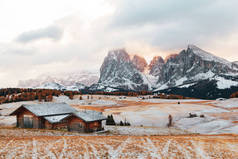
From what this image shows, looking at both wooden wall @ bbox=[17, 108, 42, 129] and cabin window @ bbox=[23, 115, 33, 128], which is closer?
wooden wall @ bbox=[17, 108, 42, 129]

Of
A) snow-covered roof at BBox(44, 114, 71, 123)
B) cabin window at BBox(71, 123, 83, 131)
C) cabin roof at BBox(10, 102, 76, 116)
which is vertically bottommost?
cabin window at BBox(71, 123, 83, 131)

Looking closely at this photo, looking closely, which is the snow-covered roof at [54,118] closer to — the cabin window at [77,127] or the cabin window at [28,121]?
the cabin window at [28,121]

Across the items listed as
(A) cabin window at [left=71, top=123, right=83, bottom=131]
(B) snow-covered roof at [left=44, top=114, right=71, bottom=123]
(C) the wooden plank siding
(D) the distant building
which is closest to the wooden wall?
(D) the distant building

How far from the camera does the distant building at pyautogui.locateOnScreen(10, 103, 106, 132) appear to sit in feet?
177

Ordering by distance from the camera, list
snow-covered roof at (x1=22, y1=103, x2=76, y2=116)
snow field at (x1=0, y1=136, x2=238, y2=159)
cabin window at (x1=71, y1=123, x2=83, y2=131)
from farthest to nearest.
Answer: snow-covered roof at (x1=22, y1=103, x2=76, y2=116)
cabin window at (x1=71, y1=123, x2=83, y2=131)
snow field at (x1=0, y1=136, x2=238, y2=159)

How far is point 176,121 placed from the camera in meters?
85.3

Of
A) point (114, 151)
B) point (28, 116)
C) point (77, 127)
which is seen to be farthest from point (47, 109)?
point (114, 151)

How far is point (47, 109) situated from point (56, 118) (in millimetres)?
4900

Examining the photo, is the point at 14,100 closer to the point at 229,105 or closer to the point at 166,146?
the point at 229,105

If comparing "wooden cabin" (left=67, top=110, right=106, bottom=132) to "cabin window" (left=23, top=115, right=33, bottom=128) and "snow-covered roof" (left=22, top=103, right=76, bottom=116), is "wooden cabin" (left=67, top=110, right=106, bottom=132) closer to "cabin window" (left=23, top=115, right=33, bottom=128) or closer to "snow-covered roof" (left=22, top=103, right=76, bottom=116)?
"snow-covered roof" (left=22, top=103, right=76, bottom=116)

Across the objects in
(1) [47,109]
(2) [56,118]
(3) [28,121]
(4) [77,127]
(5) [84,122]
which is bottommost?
(4) [77,127]

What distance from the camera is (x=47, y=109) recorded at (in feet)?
210

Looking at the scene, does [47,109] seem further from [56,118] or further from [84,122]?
[84,122]

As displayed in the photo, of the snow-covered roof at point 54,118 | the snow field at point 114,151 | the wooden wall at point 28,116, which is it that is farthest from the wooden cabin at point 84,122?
the snow field at point 114,151
